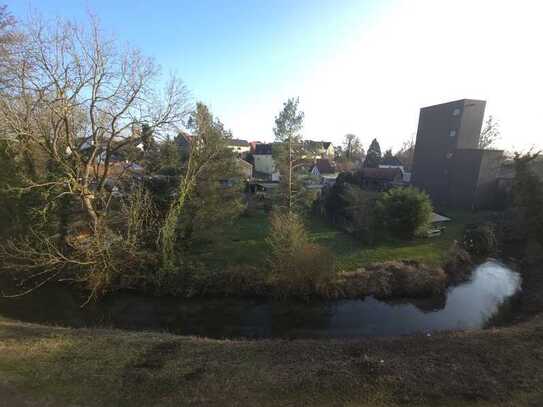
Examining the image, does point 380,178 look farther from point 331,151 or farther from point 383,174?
point 331,151

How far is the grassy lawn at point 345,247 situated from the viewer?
13.0m

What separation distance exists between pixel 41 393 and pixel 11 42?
11146 millimetres

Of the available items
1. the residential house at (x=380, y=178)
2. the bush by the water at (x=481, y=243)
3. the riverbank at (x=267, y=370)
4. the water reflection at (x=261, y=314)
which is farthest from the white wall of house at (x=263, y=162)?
the riverbank at (x=267, y=370)

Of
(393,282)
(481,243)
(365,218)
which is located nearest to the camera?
(393,282)

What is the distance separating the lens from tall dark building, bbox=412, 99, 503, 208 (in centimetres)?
2422

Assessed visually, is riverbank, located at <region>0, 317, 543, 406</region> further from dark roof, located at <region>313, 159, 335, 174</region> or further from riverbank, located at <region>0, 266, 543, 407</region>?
dark roof, located at <region>313, 159, 335, 174</region>

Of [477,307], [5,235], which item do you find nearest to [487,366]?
[477,307]

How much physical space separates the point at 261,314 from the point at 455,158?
25.8 m

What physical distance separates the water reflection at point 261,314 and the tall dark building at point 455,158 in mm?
16351

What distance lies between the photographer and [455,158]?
25922mm

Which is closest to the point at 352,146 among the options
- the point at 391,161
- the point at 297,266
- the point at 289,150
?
the point at 391,161

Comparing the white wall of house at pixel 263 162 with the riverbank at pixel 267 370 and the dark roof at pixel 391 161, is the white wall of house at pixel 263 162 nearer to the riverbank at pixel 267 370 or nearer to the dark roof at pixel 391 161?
the dark roof at pixel 391 161

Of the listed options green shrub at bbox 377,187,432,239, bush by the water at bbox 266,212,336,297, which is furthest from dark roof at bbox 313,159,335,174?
bush by the water at bbox 266,212,336,297

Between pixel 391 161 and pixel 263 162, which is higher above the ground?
pixel 263 162
